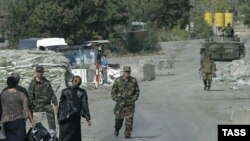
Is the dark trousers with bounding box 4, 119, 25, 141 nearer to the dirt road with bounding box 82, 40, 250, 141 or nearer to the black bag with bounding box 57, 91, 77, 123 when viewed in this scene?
the black bag with bounding box 57, 91, 77, 123

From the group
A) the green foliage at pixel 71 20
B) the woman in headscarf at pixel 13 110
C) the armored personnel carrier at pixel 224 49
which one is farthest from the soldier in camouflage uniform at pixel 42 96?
the green foliage at pixel 71 20

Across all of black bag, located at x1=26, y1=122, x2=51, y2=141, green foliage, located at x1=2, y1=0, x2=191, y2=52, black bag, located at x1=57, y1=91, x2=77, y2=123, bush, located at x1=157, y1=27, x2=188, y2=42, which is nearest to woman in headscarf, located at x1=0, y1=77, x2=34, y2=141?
black bag, located at x1=26, y1=122, x2=51, y2=141

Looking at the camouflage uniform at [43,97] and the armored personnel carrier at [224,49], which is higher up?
the camouflage uniform at [43,97]

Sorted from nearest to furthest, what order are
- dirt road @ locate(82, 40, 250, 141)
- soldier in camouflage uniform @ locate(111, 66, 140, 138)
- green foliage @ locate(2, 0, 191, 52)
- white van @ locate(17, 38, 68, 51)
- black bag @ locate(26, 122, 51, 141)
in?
black bag @ locate(26, 122, 51, 141)
soldier in camouflage uniform @ locate(111, 66, 140, 138)
dirt road @ locate(82, 40, 250, 141)
white van @ locate(17, 38, 68, 51)
green foliage @ locate(2, 0, 191, 52)

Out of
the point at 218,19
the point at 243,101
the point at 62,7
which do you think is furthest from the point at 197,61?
the point at 243,101

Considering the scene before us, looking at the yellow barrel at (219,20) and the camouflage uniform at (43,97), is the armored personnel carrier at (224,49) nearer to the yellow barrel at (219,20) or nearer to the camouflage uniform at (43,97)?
the yellow barrel at (219,20)

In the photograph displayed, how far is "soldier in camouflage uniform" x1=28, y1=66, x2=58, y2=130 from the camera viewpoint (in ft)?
45.5

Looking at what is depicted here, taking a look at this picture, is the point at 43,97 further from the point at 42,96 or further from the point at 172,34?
the point at 172,34

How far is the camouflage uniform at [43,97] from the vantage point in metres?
13.9

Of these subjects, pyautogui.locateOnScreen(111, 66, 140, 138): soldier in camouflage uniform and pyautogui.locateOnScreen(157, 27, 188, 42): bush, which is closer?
pyautogui.locateOnScreen(111, 66, 140, 138): soldier in camouflage uniform

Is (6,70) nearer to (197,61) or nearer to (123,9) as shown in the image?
(197,61)

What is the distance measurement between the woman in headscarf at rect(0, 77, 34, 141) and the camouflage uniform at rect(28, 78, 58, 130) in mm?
2032

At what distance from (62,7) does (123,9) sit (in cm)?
670

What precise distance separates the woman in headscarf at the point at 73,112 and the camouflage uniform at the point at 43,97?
72.0 inches
